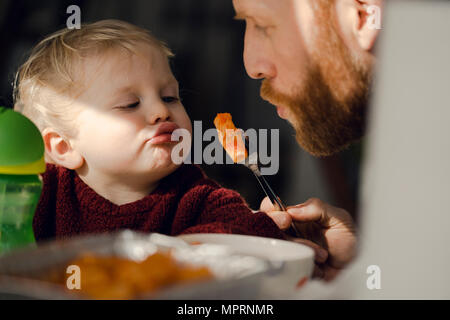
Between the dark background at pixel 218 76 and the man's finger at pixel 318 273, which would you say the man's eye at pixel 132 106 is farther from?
the man's finger at pixel 318 273

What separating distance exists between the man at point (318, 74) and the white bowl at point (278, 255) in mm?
125

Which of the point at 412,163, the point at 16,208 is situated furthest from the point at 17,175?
the point at 412,163

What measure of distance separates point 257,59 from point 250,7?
0.25ft

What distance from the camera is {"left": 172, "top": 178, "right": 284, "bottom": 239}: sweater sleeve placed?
2.42 feet

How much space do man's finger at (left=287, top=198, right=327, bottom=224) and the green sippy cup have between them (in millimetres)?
359

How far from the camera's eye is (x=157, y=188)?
828mm

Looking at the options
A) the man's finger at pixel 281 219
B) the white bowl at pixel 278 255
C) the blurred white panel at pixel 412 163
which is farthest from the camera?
the man's finger at pixel 281 219

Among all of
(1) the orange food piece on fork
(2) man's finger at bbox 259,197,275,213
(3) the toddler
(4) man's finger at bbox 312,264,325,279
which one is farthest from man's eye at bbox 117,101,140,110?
(4) man's finger at bbox 312,264,325,279

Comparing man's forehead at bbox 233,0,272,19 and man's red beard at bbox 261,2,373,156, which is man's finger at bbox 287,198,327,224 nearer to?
man's red beard at bbox 261,2,373,156

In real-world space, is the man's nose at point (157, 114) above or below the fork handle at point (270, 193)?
above

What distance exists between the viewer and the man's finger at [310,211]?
2.52ft

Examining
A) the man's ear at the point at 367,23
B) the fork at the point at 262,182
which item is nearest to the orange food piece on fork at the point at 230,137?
the fork at the point at 262,182
